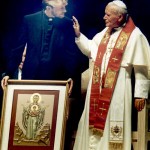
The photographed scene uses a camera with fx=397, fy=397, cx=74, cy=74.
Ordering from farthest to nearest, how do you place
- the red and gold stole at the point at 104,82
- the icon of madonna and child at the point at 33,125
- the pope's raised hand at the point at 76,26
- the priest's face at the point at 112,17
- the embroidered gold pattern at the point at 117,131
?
the pope's raised hand at the point at 76,26
the priest's face at the point at 112,17
the icon of madonna and child at the point at 33,125
the red and gold stole at the point at 104,82
the embroidered gold pattern at the point at 117,131

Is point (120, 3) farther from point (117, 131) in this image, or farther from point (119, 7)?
point (117, 131)

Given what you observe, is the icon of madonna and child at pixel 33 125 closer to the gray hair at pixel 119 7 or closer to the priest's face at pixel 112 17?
the priest's face at pixel 112 17

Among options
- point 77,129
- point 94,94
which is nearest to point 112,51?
point 94,94

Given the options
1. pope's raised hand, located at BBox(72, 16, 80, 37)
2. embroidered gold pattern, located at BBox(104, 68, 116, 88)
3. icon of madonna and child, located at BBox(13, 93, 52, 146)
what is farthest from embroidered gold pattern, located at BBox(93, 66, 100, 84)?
icon of madonna and child, located at BBox(13, 93, 52, 146)

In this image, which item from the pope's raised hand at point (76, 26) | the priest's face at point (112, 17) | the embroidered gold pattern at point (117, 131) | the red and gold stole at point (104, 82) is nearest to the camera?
the embroidered gold pattern at point (117, 131)

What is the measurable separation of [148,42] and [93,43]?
28.4 inches

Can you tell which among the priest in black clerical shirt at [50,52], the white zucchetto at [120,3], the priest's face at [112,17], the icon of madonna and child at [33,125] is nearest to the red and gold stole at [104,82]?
the priest's face at [112,17]

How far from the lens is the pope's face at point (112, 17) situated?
16.3 ft

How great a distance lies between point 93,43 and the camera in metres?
5.12

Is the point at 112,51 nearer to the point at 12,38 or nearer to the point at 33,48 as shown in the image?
the point at 33,48

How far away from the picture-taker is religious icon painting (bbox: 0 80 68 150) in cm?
483

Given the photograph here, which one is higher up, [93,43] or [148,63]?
[93,43]

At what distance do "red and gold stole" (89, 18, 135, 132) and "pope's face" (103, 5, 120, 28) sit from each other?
0.44 ft

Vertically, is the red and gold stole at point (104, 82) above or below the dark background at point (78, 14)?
below
